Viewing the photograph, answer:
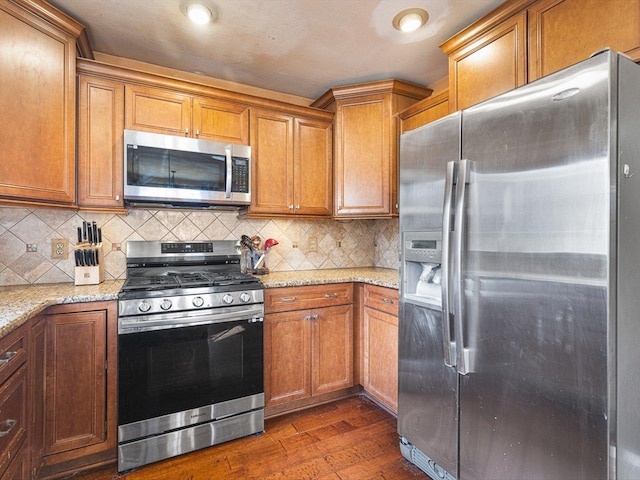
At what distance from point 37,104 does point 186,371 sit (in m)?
1.66

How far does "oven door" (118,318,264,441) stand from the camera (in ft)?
5.98

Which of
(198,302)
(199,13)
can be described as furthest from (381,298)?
(199,13)

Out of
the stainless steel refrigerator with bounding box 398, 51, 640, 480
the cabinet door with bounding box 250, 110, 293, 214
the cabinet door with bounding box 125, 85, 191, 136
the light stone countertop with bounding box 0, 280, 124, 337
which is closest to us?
the stainless steel refrigerator with bounding box 398, 51, 640, 480

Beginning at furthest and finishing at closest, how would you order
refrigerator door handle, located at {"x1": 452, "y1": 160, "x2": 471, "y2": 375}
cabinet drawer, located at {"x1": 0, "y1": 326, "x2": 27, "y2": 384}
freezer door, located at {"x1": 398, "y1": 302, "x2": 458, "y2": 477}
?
1. freezer door, located at {"x1": 398, "y1": 302, "x2": 458, "y2": 477}
2. refrigerator door handle, located at {"x1": 452, "y1": 160, "x2": 471, "y2": 375}
3. cabinet drawer, located at {"x1": 0, "y1": 326, "x2": 27, "y2": 384}

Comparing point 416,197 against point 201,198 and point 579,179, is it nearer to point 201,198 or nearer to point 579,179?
point 579,179

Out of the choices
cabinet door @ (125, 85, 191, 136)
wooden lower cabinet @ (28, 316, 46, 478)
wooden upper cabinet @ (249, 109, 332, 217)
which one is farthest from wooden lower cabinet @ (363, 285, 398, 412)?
wooden lower cabinet @ (28, 316, 46, 478)

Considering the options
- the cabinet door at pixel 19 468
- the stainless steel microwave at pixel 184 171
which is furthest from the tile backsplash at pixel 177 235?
the cabinet door at pixel 19 468

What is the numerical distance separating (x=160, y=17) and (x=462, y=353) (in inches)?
94.6

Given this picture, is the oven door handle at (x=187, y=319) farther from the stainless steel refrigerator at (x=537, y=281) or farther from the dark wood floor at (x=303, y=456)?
the stainless steel refrigerator at (x=537, y=281)

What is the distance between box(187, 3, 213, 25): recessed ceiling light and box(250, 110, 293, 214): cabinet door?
2.33ft

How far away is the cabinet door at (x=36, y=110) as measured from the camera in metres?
1.63

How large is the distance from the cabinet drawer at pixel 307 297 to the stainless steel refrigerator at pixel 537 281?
90cm

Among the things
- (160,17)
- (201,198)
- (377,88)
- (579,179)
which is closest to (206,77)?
(160,17)

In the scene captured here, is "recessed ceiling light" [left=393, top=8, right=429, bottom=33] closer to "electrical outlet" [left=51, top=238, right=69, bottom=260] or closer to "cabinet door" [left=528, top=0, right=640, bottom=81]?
"cabinet door" [left=528, top=0, right=640, bottom=81]
